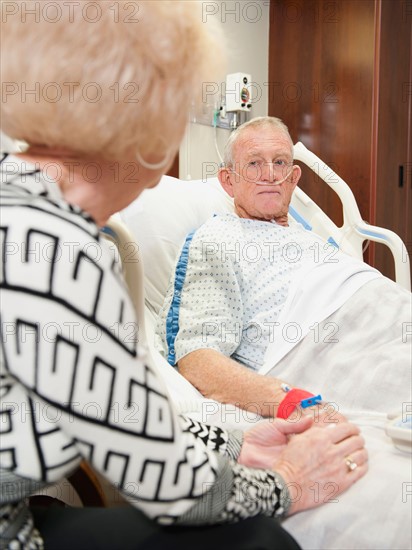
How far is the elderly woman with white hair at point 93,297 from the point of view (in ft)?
1.83

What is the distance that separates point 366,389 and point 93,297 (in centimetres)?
80

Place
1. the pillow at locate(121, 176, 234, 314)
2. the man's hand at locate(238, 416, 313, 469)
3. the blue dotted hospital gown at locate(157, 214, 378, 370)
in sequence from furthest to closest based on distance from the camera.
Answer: the pillow at locate(121, 176, 234, 314) → the blue dotted hospital gown at locate(157, 214, 378, 370) → the man's hand at locate(238, 416, 313, 469)

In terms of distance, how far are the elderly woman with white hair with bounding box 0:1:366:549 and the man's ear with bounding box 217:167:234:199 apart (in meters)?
1.15

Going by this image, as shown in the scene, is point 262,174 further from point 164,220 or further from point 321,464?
point 321,464

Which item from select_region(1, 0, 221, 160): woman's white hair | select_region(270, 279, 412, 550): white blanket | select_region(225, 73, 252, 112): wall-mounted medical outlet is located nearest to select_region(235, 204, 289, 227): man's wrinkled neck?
select_region(270, 279, 412, 550): white blanket

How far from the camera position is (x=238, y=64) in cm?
327

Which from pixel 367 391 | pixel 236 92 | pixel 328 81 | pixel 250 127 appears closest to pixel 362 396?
pixel 367 391

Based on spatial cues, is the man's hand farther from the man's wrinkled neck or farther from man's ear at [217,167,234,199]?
man's ear at [217,167,234,199]

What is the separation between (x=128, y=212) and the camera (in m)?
1.75

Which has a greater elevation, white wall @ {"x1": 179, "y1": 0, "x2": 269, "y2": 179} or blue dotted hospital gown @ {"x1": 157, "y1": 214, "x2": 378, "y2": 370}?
white wall @ {"x1": 179, "y1": 0, "x2": 269, "y2": 179}

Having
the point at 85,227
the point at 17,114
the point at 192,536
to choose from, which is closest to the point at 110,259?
the point at 85,227

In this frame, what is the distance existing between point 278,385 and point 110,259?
0.74m

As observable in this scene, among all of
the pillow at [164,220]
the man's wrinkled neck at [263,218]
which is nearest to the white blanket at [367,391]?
the man's wrinkled neck at [263,218]

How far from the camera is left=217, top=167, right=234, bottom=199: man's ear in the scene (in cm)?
188
